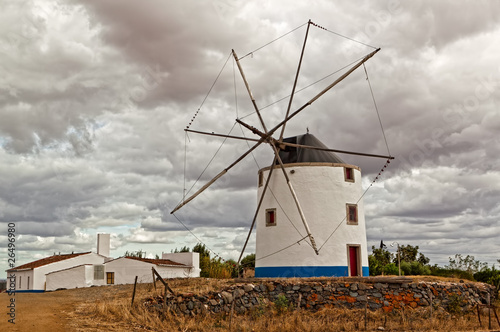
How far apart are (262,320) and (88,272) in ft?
65.2

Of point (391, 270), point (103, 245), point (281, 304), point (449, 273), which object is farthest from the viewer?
point (103, 245)

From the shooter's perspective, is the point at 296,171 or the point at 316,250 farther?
the point at 296,171

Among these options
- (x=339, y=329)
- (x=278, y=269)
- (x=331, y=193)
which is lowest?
(x=339, y=329)

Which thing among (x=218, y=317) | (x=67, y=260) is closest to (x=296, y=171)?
(x=218, y=317)

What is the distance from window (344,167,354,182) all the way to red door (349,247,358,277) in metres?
3.25

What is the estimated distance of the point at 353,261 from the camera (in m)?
23.3

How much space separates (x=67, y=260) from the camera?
34781 millimetres

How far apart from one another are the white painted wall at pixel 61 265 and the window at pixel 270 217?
677 inches

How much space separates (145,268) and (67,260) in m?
5.87

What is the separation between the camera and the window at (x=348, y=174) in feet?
78.2

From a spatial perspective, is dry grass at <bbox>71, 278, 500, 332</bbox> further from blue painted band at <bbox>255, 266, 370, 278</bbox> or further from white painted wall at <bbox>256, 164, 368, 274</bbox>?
white painted wall at <bbox>256, 164, 368, 274</bbox>

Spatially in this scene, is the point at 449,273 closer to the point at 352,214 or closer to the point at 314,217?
the point at 352,214

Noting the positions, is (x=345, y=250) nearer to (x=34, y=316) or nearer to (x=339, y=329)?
(x=339, y=329)

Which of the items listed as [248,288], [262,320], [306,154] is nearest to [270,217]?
[306,154]
